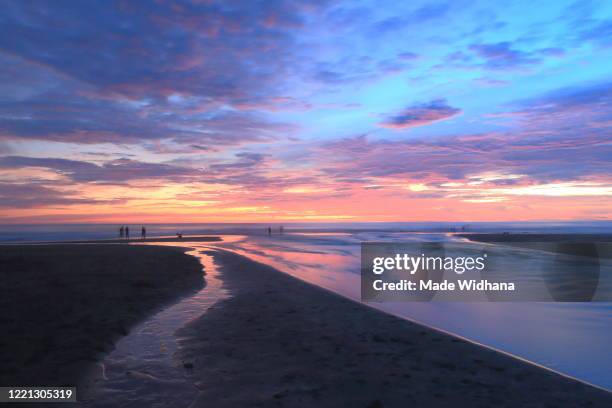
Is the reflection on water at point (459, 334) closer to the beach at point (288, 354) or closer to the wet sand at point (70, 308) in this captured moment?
the beach at point (288, 354)

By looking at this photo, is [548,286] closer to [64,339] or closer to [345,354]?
[345,354]

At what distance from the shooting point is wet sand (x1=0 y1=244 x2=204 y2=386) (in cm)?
775

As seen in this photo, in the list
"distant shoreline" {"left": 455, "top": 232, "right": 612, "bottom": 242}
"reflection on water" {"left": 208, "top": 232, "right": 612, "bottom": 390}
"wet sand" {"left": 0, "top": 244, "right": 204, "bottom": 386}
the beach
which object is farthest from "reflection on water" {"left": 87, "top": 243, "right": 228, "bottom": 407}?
"distant shoreline" {"left": 455, "top": 232, "right": 612, "bottom": 242}

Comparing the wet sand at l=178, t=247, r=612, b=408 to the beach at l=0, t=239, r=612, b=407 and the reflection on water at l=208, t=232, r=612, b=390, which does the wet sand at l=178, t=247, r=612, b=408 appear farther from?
the reflection on water at l=208, t=232, r=612, b=390

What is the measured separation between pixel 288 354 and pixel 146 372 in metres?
2.89

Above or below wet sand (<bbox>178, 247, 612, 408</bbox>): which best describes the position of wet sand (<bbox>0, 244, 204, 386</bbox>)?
above

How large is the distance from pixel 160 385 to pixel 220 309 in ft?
20.2

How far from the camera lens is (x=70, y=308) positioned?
12398 millimetres

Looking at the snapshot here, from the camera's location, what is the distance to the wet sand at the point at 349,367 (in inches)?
251

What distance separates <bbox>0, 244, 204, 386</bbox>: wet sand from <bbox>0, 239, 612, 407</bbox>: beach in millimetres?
38

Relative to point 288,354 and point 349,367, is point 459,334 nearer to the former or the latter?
point 349,367

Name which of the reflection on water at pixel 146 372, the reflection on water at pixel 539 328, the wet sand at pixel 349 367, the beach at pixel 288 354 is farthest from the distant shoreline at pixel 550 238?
the reflection on water at pixel 146 372

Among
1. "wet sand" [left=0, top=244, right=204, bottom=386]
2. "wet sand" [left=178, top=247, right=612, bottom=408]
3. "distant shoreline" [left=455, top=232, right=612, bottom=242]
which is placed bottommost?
"distant shoreline" [left=455, top=232, right=612, bottom=242]

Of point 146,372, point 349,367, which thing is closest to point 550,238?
point 349,367
